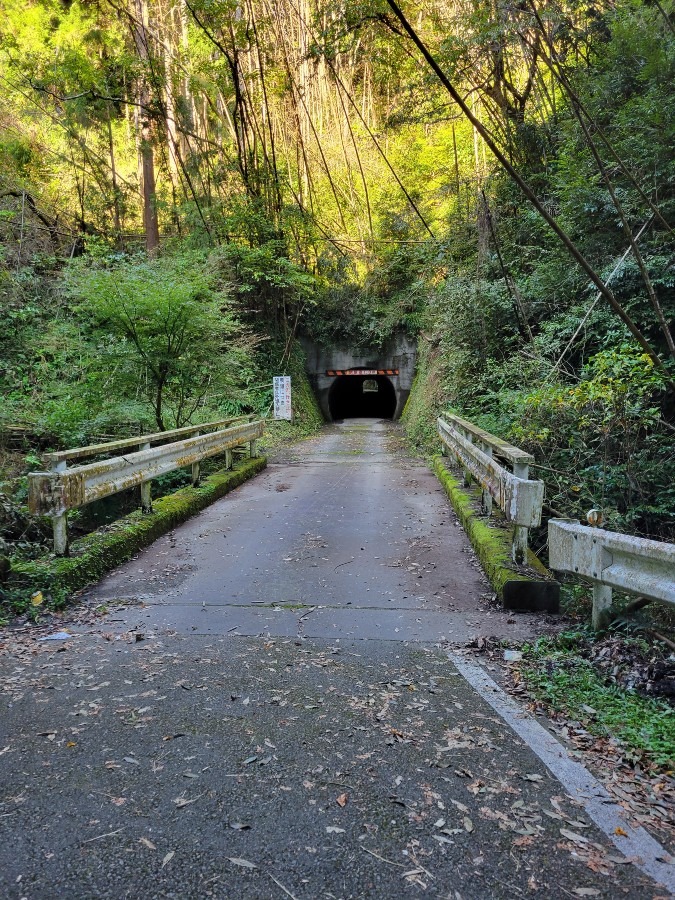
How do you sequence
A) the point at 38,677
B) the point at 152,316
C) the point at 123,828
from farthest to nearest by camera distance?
the point at 152,316
the point at 38,677
the point at 123,828

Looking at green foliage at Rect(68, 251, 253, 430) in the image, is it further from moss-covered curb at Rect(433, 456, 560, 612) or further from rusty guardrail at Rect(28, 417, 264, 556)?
moss-covered curb at Rect(433, 456, 560, 612)

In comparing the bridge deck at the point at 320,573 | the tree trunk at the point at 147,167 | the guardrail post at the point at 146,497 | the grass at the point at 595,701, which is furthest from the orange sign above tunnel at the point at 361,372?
the grass at the point at 595,701

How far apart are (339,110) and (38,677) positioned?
22.2m

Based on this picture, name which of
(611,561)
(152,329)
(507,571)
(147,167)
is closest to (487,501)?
(507,571)

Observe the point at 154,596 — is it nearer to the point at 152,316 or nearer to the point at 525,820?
the point at 525,820

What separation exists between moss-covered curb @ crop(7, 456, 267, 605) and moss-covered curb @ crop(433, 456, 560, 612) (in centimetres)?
354

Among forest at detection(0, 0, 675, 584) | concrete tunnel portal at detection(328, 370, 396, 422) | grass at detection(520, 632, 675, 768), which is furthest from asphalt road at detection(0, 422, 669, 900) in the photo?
concrete tunnel portal at detection(328, 370, 396, 422)

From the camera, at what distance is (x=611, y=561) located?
3.31 m

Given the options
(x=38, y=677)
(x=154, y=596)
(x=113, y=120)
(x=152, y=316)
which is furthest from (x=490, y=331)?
(x=113, y=120)

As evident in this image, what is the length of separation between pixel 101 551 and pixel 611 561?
4273 millimetres

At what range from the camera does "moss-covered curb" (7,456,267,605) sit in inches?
174

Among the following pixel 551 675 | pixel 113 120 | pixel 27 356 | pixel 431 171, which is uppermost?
pixel 113 120

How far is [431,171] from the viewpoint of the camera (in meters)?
21.6

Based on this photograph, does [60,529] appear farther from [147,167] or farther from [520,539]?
[147,167]
